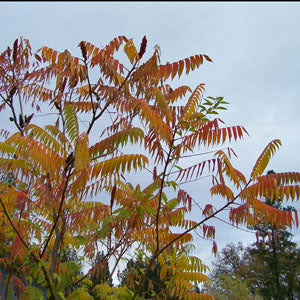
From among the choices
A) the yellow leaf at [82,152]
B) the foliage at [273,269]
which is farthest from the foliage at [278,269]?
the yellow leaf at [82,152]

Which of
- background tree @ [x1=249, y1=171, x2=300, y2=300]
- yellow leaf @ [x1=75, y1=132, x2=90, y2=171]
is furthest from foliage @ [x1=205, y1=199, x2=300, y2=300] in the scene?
yellow leaf @ [x1=75, y1=132, x2=90, y2=171]

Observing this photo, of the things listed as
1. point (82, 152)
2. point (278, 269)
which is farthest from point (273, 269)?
point (82, 152)

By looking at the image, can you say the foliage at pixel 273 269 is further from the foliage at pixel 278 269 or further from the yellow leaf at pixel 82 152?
the yellow leaf at pixel 82 152

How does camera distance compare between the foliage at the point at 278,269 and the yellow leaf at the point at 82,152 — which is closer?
the yellow leaf at the point at 82,152

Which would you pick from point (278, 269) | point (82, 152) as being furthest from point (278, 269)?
point (82, 152)

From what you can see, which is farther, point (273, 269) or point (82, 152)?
point (273, 269)

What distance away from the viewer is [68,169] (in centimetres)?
260

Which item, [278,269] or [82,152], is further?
[278,269]

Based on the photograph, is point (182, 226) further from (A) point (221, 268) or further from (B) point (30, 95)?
(A) point (221, 268)

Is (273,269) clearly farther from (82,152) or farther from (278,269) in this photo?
Result: (82,152)

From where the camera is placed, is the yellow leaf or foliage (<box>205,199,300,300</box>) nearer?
the yellow leaf

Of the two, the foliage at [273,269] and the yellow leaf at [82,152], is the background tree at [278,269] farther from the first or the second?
the yellow leaf at [82,152]

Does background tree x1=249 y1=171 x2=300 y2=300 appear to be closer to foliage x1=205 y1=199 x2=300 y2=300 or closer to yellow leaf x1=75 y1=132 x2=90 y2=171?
foliage x1=205 y1=199 x2=300 y2=300

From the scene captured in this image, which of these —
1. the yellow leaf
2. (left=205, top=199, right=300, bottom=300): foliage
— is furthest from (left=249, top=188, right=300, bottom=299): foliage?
the yellow leaf
